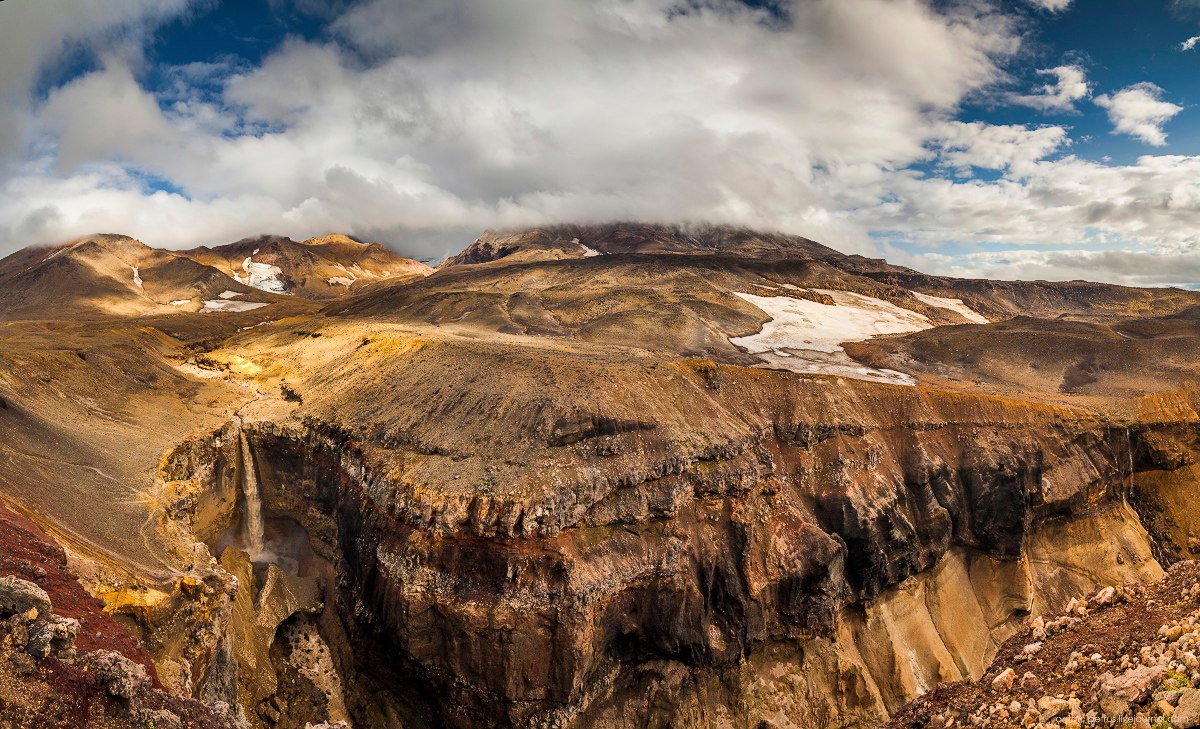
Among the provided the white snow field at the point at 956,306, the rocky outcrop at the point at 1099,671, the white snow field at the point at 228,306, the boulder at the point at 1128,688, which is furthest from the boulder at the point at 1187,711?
the white snow field at the point at 228,306

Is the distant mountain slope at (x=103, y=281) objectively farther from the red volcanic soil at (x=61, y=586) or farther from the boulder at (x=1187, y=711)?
the boulder at (x=1187, y=711)

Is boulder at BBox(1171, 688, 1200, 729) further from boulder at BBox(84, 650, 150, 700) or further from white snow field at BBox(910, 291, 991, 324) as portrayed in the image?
white snow field at BBox(910, 291, 991, 324)

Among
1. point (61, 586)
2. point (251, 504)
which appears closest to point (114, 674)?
point (61, 586)

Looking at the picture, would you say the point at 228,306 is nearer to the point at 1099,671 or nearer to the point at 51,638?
the point at 51,638

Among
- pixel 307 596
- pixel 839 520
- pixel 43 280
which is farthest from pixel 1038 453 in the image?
pixel 43 280

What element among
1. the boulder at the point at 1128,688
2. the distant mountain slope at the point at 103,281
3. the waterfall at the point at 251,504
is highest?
the distant mountain slope at the point at 103,281

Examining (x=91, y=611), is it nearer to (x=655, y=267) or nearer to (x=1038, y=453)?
(x=1038, y=453)
